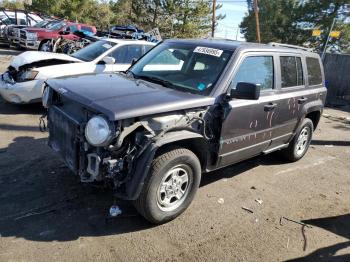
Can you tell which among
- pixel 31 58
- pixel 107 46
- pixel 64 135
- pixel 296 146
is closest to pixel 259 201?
pixel 296 146

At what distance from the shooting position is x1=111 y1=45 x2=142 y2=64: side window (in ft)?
27.9

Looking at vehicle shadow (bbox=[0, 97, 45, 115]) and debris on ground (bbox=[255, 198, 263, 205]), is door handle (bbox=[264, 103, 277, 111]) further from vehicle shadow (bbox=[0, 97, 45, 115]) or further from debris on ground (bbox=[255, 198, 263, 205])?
vehicle shadow (bbox=[0, 97, 45, 115])

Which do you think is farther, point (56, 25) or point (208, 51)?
point (56, 25)

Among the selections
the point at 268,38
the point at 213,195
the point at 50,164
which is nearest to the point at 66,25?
the point at 50,164

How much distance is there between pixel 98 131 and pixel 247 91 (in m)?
1.68

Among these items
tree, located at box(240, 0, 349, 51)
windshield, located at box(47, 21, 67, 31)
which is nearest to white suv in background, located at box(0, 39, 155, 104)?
windshield, located at box(47, 21, 67, 31)

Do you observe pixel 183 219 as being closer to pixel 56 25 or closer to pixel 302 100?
pixel 302 100

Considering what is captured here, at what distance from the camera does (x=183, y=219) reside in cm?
409

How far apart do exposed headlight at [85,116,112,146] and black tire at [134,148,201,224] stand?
1.88 ft

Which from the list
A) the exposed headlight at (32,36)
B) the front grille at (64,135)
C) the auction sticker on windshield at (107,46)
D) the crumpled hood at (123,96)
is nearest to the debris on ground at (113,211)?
the front grille at (64,135)

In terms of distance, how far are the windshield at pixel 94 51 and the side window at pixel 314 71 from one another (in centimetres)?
464

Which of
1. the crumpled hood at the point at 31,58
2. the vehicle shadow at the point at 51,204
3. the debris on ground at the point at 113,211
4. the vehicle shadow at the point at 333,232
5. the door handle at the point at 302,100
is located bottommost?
the vehicle shadow at the point at 333,232

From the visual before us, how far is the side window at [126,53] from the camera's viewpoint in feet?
27.9

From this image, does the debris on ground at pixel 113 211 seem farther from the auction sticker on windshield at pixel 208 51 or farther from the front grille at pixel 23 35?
the front grille at pixel 23 35
